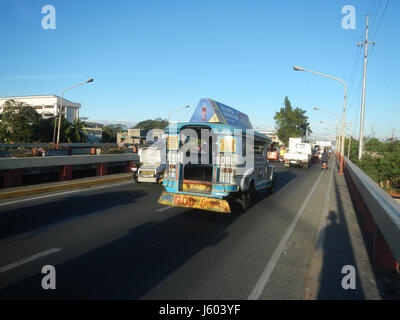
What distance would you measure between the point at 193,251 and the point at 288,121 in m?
88.1

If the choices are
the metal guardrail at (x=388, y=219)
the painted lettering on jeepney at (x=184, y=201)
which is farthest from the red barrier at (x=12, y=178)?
the metal guardrail at (x=388, y=219)

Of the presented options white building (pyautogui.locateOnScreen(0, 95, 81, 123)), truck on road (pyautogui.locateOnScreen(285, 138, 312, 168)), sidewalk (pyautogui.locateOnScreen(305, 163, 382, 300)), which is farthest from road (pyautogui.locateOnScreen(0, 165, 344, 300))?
white building (pyautogui.locateOnScreen(0, 95, 81, 123))

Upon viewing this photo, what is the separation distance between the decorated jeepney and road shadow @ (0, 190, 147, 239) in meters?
2.07

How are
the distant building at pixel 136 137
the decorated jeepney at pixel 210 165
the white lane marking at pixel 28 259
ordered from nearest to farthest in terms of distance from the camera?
the white lane marking at pixel 28 259, the decorated jeepney at pixel 210 165, the distant building at pixel 136 137

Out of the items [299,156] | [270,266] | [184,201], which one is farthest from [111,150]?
[299,156]

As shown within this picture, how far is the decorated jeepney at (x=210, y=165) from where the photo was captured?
24.8 feet

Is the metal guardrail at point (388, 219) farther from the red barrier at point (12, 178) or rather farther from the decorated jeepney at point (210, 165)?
the red barrier at point (12, 178)

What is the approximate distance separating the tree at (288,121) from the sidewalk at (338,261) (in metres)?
82.6

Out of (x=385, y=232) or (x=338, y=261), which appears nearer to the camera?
(x=385, y=232)

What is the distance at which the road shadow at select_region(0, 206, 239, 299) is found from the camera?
369 cm

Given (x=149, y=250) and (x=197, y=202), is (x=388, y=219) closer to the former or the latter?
(x=149, y=250)

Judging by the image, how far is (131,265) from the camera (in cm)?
454

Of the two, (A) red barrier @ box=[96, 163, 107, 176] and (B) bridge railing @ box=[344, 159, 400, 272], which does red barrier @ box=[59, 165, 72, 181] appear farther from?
(B) bridge railing @ box=[344, 159, 400, 272]
